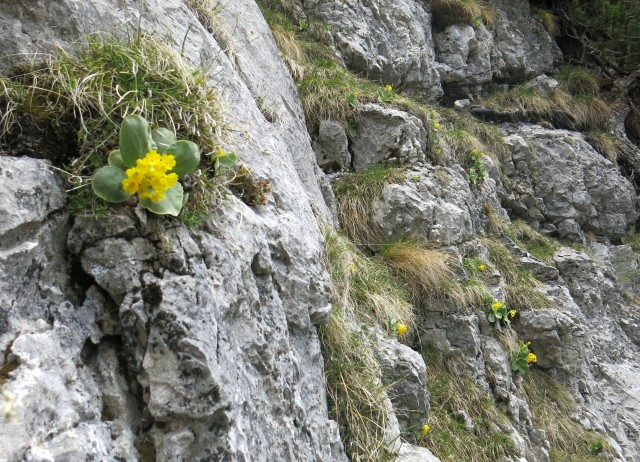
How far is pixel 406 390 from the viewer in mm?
3250

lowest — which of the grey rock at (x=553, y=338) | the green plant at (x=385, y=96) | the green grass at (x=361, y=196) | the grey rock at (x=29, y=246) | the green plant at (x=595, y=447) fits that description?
the green plant at (x=595, y=447)

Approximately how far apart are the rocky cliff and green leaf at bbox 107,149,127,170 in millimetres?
171

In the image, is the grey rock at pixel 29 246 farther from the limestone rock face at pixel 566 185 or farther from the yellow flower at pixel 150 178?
the limestone rock face at pixel 566 185

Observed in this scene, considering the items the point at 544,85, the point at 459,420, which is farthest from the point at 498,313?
the point at 544,85

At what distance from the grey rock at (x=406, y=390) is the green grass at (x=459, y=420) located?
0.55ft

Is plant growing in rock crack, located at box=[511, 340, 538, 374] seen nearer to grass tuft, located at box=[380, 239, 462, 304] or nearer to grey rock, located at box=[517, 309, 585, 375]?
grey rock, located at box=[517, 309, 585, 375]

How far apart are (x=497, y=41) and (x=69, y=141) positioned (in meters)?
8.45

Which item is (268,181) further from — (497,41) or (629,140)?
(629,140)

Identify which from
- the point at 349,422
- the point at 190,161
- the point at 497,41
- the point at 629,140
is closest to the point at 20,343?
the point at 190,161

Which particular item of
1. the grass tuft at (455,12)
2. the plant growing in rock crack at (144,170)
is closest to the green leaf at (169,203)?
the plant growing in rock crack at (144,170)

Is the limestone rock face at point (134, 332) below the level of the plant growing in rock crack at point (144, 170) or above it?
below

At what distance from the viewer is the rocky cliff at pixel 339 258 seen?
1.63 m

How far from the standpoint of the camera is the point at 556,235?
7.25m

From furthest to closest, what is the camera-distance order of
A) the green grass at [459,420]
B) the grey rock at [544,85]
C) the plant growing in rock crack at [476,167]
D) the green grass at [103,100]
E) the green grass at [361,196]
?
the grey rock at [544,85], the plant growing in rock crack at [476,167], the green grass at [361,196], the green grass at [459,420], the green grass at [103,100]
